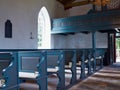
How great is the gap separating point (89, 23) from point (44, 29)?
Answer: 2529 millimetres

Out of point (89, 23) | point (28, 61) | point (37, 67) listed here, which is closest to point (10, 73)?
point (37, 67)

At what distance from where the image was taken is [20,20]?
9125mm

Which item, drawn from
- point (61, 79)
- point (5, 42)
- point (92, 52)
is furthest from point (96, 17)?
point (61, 79)

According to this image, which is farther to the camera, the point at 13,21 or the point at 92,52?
the point at 92,52

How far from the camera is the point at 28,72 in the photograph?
4703mm

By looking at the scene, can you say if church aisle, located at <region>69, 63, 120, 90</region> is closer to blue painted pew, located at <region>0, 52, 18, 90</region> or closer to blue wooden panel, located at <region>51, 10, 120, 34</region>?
blue painted pew, located at <region>0, 52, 18, 90</region>

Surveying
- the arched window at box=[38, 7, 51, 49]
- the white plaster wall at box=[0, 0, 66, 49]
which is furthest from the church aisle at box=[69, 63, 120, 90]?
the arched window at box=[38, 7, 51, 49]

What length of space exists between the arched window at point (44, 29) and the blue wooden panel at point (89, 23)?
0.34 m

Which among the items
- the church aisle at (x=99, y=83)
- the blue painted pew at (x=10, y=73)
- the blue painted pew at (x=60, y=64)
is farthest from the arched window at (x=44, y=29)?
the blue painted pew at (x=10, y=73)

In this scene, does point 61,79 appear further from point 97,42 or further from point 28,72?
point 97,42

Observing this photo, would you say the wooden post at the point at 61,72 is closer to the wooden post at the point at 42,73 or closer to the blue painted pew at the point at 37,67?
the blue painted pew at the point at 37,67

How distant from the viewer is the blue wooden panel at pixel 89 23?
10.4 m

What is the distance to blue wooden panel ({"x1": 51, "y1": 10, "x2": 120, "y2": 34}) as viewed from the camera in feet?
34.1

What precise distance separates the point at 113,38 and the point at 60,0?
4340 mm
